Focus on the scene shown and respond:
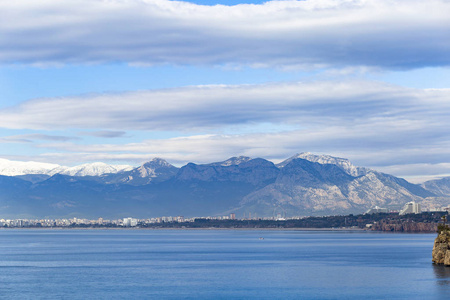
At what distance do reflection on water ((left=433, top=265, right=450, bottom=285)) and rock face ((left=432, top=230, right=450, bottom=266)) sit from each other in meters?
2.34

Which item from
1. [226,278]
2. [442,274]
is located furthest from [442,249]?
[226,278]

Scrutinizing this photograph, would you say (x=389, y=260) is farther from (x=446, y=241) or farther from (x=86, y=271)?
(x=86, y=271)

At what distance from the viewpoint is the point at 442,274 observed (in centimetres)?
12625

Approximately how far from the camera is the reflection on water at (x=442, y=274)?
115 m

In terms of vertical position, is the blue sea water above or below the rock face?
below

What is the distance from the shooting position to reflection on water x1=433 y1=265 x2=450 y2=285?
11510 cm

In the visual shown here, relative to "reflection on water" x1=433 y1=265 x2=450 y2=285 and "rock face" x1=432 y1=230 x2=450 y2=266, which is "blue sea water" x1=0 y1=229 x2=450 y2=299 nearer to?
"reflection on water" x1=433 y1=265 x2=450 y2=285

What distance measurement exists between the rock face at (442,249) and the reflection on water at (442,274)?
92.2 inches

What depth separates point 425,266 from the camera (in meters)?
146

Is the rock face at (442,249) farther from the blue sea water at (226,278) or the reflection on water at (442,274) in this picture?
the blue sea water at (226,278)

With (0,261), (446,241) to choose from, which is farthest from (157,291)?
(0,261)

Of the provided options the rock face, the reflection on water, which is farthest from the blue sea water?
the rock face

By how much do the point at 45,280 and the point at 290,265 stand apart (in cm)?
5596

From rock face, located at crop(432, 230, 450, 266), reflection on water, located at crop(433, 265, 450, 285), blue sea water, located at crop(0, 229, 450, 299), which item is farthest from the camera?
rock face, located at crop(432, 230, 450, 266)
